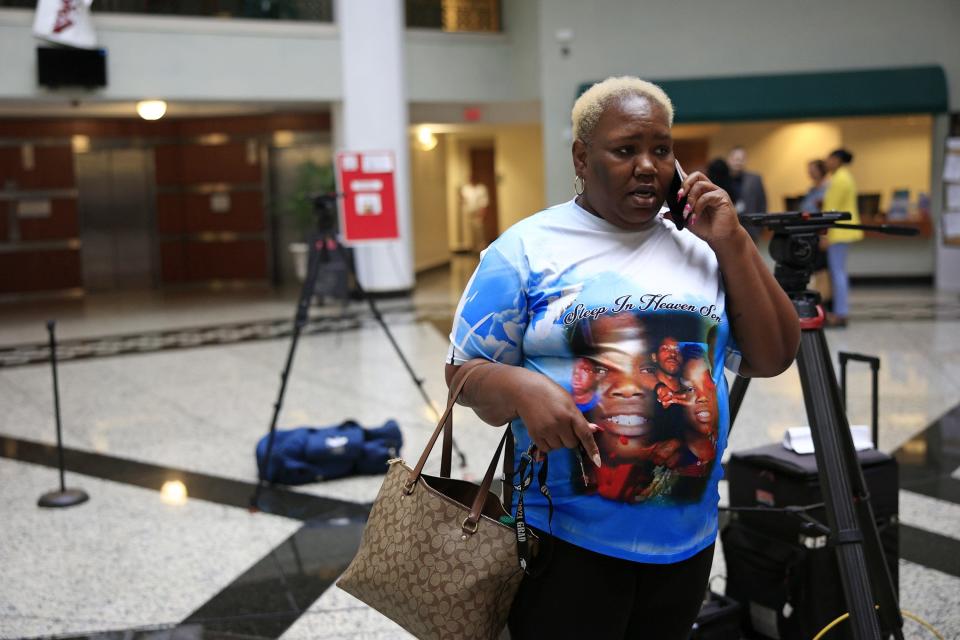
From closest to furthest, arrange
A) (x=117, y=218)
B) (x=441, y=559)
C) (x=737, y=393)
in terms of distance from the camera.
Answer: (x=441, y=559), (x=737, y=393), (x=117, y=218)

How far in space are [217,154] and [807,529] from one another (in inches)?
589

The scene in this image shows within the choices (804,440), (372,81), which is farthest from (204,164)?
(804,440)

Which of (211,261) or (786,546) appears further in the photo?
(211,261)

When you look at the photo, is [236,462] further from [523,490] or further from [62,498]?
[523,490]

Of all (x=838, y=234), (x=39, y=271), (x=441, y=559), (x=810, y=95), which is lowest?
(x=39, y=271)

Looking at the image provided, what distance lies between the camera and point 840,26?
13336 millimetres

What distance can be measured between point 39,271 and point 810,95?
11232 mm

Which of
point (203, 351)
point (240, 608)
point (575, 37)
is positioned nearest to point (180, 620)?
point (240, 608)

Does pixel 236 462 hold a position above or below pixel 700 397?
below

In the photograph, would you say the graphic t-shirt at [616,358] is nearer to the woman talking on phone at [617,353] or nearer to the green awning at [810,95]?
the woman talking on phone at [617,353]

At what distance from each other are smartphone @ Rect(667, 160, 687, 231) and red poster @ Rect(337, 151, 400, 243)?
1014cm

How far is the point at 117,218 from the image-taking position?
1619cm

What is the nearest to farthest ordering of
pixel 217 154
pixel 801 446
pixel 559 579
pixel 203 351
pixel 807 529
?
pixel 559 579
pixel 807 529
pixel 801 446
pixel 203 351
pixel 217 154

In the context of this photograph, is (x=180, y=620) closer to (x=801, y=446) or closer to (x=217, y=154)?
(x=801, y=446)
